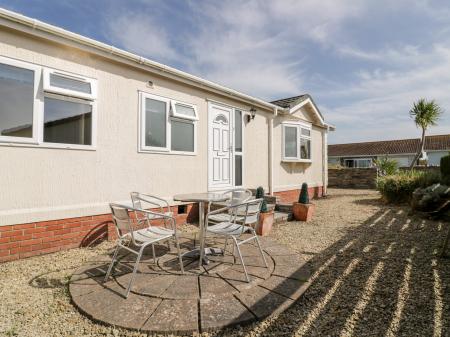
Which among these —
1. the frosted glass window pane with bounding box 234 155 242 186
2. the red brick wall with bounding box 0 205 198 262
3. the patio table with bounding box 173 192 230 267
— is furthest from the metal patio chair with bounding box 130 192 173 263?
the frosted glass window pane with bounding box 234 155 242 186

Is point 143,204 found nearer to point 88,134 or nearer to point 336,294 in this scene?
point 88,134

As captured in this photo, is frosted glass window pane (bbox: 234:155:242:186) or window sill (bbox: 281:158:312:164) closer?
frosted glass window pane (bbox: 234:155:242:186)

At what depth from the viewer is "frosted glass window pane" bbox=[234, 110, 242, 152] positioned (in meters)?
6.98

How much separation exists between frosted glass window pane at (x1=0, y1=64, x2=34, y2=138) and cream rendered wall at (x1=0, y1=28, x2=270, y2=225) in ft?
0.69

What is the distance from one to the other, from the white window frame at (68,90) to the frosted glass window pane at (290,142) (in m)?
6.16

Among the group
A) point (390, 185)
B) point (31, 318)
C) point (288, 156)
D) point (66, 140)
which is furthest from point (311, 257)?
point (390, 185)

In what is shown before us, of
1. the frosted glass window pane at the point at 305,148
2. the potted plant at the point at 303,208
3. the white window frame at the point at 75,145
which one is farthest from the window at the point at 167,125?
the frosted glass window pane at the point at 305,148

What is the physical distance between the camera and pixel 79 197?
13.4ft

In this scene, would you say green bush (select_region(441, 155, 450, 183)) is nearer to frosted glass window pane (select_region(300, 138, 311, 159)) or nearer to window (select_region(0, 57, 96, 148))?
frosted glass window pane (select_region(300, 138, 311, 159))

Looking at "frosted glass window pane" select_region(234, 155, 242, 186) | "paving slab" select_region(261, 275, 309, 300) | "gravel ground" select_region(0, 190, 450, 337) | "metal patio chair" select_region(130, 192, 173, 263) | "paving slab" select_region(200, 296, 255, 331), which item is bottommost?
"gravel ground" select_region(0, 190, 450, 337)

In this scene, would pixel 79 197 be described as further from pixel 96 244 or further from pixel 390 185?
pixel 390 185

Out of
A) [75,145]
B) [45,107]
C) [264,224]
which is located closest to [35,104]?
[45,107]

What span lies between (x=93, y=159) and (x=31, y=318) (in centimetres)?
262

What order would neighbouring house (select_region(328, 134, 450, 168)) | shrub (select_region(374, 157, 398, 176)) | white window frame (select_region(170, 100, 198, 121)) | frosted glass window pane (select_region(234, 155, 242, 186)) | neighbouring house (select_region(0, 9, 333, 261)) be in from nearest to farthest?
neighbouring house (select_region(0, 9, 333, 261)) < white window frame (select_region(170, 100, 198, 121)) < frosted glass window pane (select_region(234, 155, 242, 186)) < shrub (select_region(374, 157, 398, 176)) < neighbouring house (select_region(328, 134, 450, 168))
